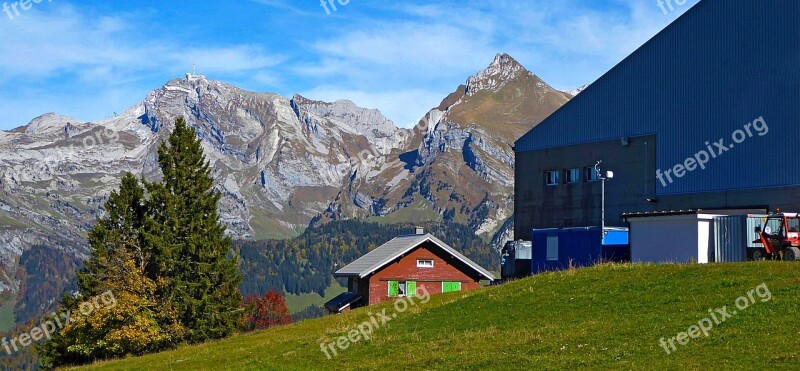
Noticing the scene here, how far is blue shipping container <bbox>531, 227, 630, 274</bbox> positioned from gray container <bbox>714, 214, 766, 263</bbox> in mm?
7029

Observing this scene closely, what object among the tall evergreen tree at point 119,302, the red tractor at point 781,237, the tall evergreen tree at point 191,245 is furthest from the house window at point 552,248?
the tall evergreen tree at point 119,302

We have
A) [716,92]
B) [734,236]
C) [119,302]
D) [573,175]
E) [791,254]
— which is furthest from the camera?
[573,175]

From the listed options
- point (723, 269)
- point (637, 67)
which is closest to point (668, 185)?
point (637, 67)

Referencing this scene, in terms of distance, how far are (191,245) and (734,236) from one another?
35088 millimetres

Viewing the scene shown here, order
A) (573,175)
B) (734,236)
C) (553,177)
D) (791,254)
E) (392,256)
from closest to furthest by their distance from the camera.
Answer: (791,254)
(734,236)
(573,175)
(553,177)
(392,256)

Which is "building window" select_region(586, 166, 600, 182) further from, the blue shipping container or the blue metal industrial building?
the blue shipping container

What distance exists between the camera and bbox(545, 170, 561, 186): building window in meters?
68.9

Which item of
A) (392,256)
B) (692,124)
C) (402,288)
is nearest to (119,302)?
(392,256)

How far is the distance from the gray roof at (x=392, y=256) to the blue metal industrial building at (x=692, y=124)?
1289 centimetres

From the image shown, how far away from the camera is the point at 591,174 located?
65.9 meters

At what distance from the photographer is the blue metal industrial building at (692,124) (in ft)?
173

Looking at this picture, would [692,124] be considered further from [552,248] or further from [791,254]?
[791,254]

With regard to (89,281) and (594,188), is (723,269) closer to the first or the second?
(594,188)

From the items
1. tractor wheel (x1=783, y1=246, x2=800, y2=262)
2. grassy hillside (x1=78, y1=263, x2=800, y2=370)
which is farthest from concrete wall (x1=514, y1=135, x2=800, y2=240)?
grassy hillside (x1=78, y1=263, x2=800, y2=370)
